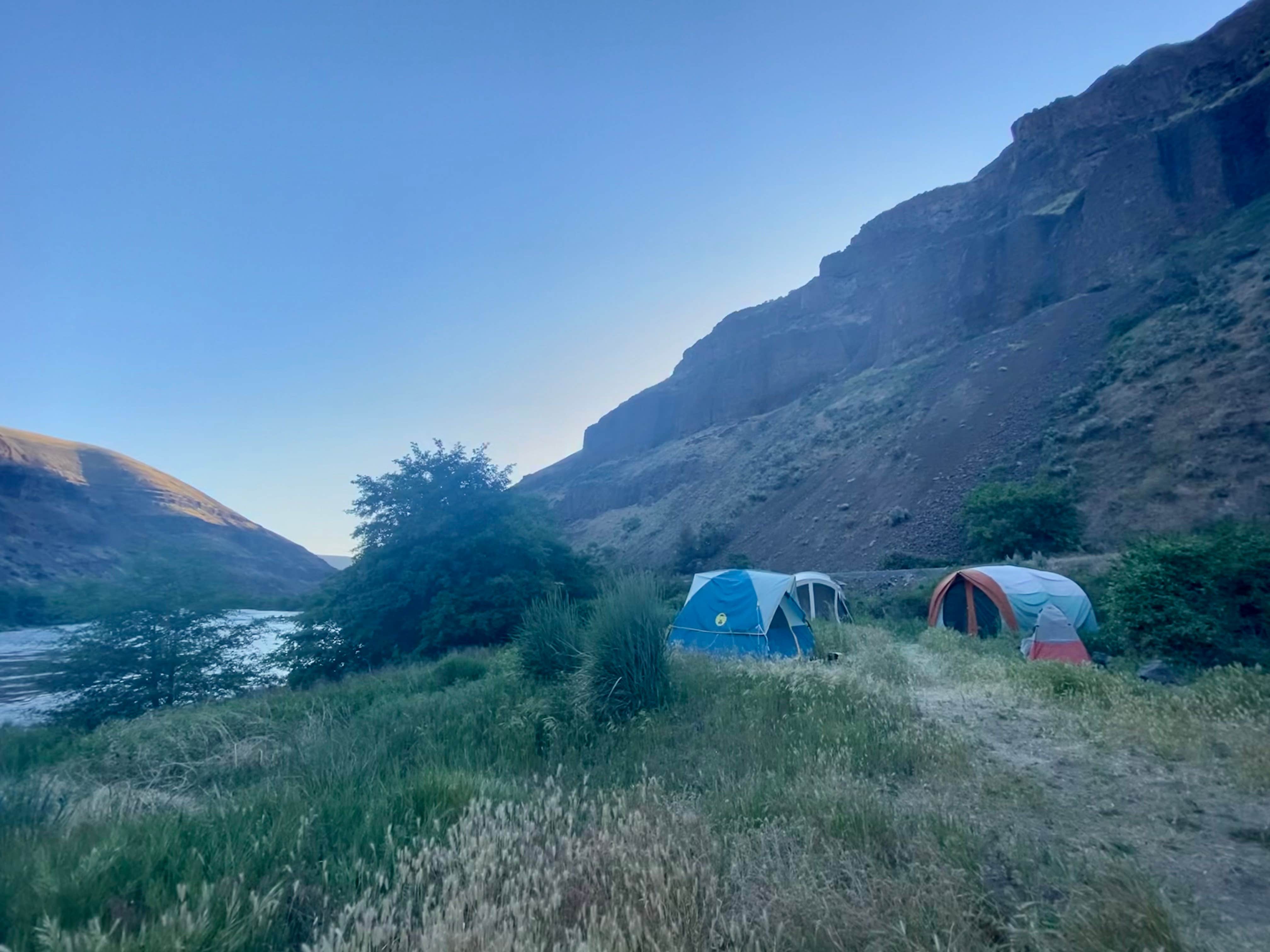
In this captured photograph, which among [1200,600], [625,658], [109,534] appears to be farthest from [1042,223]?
[109,534]

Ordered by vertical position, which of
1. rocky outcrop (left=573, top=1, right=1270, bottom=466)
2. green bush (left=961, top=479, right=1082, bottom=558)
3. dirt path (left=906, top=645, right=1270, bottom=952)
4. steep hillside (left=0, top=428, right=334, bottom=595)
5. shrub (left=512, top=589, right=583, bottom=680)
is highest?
rocky outcrop (left=573, top=1, right=1270, bottom=466)

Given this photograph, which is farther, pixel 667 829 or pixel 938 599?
pixel 938 599

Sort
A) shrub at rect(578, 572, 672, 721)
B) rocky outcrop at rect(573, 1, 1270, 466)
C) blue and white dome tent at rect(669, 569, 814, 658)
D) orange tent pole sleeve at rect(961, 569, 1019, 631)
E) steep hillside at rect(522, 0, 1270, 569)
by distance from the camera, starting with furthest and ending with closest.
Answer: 1. rocky outcrop at rect(573, 1, 1270, 466)
2. steep hillside at rect(522, 0, 1270, 569)
3. orange tent pole sleeve at rect(961, 569, 1019, 631)
4. blue and white dome tent at rect(669, 569, 814, 658)
5. shrub at rect(578, 572, 672, 721)

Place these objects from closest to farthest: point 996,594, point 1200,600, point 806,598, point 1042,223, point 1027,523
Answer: point 1200,600 → point 996,594 → point 806,598 → point 1027,523 → point 1042,223

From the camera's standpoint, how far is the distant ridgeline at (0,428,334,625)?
16766 millimetres

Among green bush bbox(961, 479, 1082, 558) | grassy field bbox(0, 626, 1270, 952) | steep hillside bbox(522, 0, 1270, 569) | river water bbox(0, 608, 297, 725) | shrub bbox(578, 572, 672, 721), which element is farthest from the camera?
steep hillside bbox(522, 0, 1270, 569)

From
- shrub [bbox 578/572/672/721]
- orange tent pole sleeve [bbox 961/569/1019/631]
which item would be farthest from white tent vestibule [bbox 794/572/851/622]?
shrub [bbox 578/572/672/721]

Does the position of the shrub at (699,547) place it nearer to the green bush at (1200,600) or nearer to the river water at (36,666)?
the river water at (36,666)

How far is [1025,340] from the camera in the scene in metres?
43.7

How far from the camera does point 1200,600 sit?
35.5 ft

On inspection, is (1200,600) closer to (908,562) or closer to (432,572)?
(432,572)

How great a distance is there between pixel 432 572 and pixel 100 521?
5333cm

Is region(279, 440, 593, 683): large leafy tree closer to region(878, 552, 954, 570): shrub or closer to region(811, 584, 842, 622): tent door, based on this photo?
region(811, 584, 842, 622): tent door

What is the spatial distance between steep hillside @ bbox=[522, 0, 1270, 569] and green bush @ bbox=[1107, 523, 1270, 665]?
1508 centimetres
